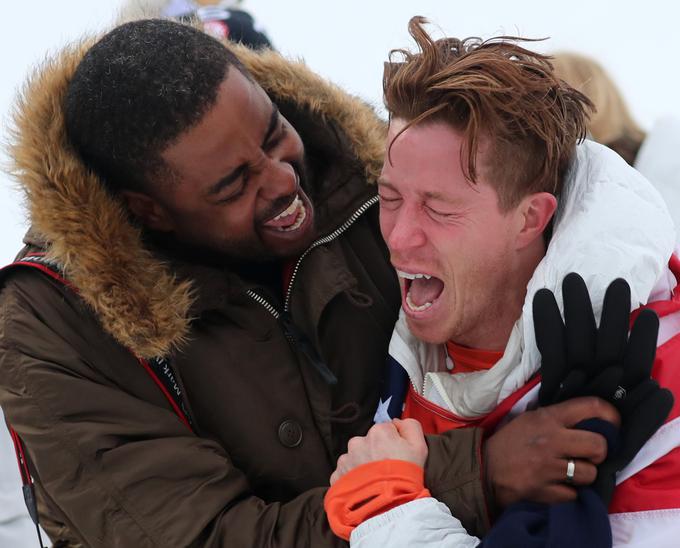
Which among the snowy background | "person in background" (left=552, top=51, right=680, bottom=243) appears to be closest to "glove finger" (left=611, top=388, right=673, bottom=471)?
"person in background" (left=552, top=51, right=680, bottom=243)

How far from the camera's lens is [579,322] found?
1.45m

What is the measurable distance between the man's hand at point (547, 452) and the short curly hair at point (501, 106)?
441 mm

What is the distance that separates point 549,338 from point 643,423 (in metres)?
0.21

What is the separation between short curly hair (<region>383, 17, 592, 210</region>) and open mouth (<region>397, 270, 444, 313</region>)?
9.3 inches

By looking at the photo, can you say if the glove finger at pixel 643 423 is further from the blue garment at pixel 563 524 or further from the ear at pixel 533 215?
the ear at pixel 533 215

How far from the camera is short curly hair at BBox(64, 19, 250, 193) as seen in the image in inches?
70.9

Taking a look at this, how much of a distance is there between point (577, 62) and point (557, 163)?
2.07 m

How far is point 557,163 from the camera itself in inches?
67.4

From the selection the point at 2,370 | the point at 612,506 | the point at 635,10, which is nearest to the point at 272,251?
the point at 2,370

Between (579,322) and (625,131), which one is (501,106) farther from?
(625,131)

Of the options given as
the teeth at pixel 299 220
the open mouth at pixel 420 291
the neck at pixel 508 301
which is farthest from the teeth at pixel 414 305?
the teeth at pixel 299 220

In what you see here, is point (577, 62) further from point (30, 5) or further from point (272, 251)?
point (30, 5)

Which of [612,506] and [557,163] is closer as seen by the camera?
[612,506]

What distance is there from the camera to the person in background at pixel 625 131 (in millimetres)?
2986
